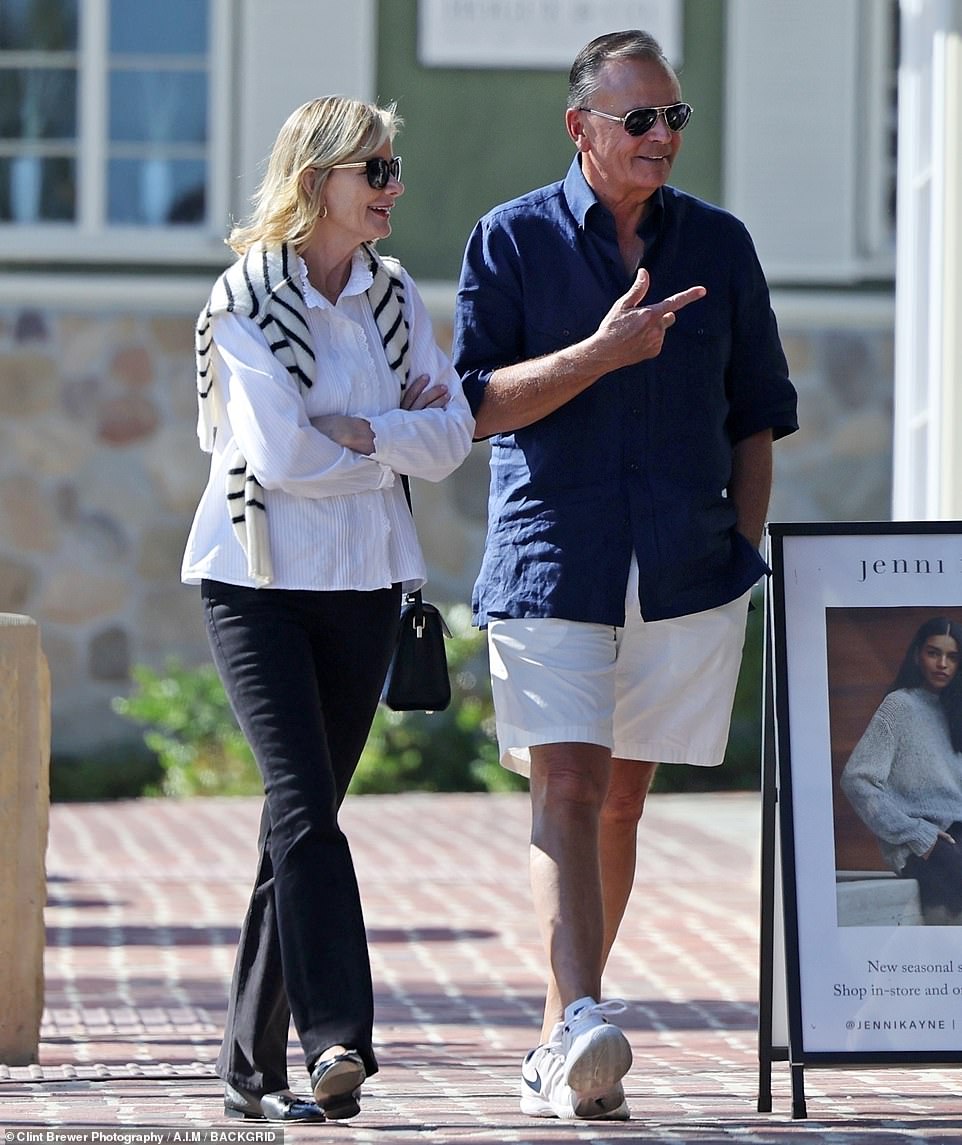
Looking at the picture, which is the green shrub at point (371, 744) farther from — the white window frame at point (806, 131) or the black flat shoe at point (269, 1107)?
the black flat shoe at point (269, 1107)

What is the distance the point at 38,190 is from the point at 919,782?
9.06 m

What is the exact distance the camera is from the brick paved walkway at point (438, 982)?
432 cm

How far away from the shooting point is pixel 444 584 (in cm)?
1241

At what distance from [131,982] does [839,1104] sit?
2693 millimetres

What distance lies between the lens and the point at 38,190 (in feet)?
40.8

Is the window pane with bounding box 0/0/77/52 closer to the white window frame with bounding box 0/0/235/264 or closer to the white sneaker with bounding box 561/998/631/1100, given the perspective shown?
the white window frame with bounding box 0/0/235/264

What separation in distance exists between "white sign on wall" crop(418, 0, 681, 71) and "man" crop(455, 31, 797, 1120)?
7.67 m

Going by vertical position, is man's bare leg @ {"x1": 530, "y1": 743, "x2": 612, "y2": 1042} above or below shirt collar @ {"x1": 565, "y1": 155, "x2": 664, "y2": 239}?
below

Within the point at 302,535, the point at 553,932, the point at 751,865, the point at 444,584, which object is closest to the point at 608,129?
the point at 302,535

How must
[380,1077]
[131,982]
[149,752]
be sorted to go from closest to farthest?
[380,1077] → [131,982] → [149,752]

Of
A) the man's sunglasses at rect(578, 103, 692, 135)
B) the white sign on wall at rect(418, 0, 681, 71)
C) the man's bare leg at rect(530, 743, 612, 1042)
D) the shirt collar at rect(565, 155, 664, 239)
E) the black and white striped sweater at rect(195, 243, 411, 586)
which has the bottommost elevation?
the man's bare leg at rect(530, 743, 612, 1042)

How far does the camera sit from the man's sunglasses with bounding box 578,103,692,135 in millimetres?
4531

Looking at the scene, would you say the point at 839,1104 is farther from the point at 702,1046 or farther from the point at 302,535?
the point at 302,535

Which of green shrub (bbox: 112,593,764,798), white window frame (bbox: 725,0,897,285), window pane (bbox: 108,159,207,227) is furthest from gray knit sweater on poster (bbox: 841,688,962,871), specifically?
window pane (bbox: 108,159,207,227)
